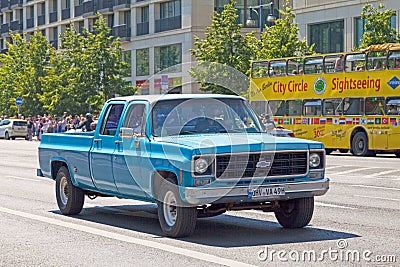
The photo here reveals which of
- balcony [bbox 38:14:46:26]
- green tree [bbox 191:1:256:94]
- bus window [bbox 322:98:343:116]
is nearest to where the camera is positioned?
bus window [bbox 322:98:343:116]

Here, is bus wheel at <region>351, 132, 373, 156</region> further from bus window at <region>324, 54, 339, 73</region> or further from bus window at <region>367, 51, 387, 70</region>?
bus window at <region>324, 54, 339, 73</region>

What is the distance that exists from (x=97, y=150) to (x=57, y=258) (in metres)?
3.37

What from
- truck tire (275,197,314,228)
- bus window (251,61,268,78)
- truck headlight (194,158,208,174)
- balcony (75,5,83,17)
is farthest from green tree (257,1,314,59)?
truck headlight (194,158,208,174)

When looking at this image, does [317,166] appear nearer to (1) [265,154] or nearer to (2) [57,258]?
(1) [265,154]

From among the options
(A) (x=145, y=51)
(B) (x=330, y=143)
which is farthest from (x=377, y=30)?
(A) (x=145, y=51)

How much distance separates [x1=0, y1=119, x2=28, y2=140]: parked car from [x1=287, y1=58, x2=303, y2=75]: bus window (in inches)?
1261

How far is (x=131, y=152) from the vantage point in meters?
12.0

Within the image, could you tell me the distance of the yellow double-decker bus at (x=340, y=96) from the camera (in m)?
33.2

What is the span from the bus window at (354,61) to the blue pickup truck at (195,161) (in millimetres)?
22424

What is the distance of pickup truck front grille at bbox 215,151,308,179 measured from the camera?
35.3ft

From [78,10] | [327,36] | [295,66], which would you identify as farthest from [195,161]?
[78,10]

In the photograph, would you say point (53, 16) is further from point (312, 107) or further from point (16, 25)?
point (312, 107)

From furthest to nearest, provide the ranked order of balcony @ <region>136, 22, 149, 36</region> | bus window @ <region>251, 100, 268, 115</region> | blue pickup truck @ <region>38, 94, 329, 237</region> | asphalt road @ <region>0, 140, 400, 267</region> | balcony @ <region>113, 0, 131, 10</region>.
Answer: balcony @ <region>113, 0, 131, 10</region>
balcony @ <region>136, 22, 149, 36</region>
bus window @ <region>251, 100, 268, 115</region>
blue pickup truck @ <region>38, 94, 329, 237</region>
asphalt road @ <region>0, 140, 400, 267</region>

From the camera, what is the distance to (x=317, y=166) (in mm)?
11484
